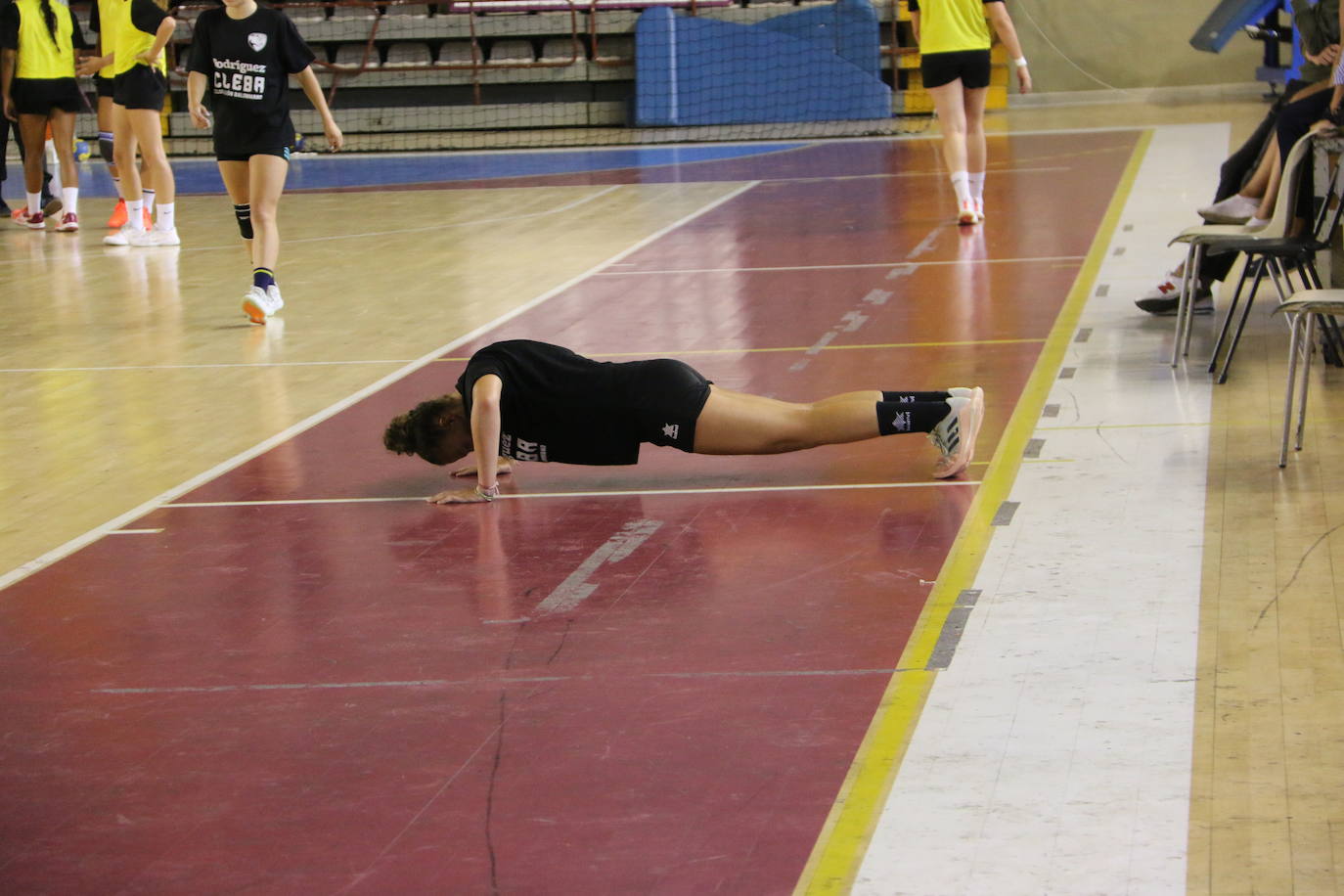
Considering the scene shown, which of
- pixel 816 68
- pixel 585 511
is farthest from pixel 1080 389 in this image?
pixel 816 68

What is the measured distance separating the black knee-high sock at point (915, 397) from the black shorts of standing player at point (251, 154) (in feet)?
17.5

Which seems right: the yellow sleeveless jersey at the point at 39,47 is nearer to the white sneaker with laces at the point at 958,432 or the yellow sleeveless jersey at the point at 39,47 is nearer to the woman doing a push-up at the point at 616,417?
the woman doing a push-up at the point at 616,417

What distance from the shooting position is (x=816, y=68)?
23391 millimetres

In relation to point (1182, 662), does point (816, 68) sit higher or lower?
higher

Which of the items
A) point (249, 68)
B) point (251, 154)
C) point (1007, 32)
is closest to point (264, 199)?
point (251, 154)

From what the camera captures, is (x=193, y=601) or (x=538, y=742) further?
(x=193, y=601)

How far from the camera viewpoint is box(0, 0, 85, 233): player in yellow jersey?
14.9 metres

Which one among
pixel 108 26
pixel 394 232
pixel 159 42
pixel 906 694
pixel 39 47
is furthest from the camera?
pixel 39 47

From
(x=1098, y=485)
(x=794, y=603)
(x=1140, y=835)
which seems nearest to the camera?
(x=1140, y=835)

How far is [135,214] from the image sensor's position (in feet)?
Result: 46.2

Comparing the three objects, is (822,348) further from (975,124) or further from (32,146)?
(32,146)

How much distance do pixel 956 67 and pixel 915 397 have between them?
7378mm

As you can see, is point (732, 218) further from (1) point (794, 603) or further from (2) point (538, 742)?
(2) point (538, 742)

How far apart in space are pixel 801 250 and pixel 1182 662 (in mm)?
8015
